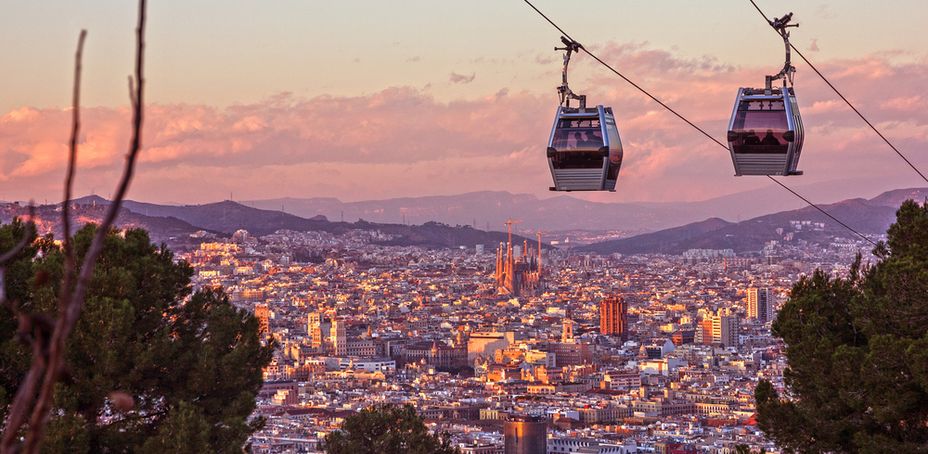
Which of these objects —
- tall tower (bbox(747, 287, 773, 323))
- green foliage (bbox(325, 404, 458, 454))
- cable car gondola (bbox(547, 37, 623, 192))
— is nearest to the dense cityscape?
tall tower (bbox(747, 287, 773, 323))

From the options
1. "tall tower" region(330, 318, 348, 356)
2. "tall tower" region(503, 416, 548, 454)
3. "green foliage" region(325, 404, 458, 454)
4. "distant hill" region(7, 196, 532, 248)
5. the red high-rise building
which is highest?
"distant hill" region(7, 196, 532, 248)

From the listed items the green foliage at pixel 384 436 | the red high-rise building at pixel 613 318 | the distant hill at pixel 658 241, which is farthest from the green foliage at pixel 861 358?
the distant hill at pixel 658 241

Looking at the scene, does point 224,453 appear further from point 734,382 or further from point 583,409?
point 734,382

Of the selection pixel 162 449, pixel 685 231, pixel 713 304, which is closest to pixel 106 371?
pixel 162 449

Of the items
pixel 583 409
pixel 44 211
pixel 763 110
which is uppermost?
pixel 44 211

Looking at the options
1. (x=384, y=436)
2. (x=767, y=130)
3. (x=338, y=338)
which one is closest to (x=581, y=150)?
(x=767, y=130)

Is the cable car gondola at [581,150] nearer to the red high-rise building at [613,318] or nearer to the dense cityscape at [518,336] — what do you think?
the dense cityscape at [518,336]

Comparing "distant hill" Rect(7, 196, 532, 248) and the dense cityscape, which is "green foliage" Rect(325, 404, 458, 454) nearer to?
the dense cityscape
